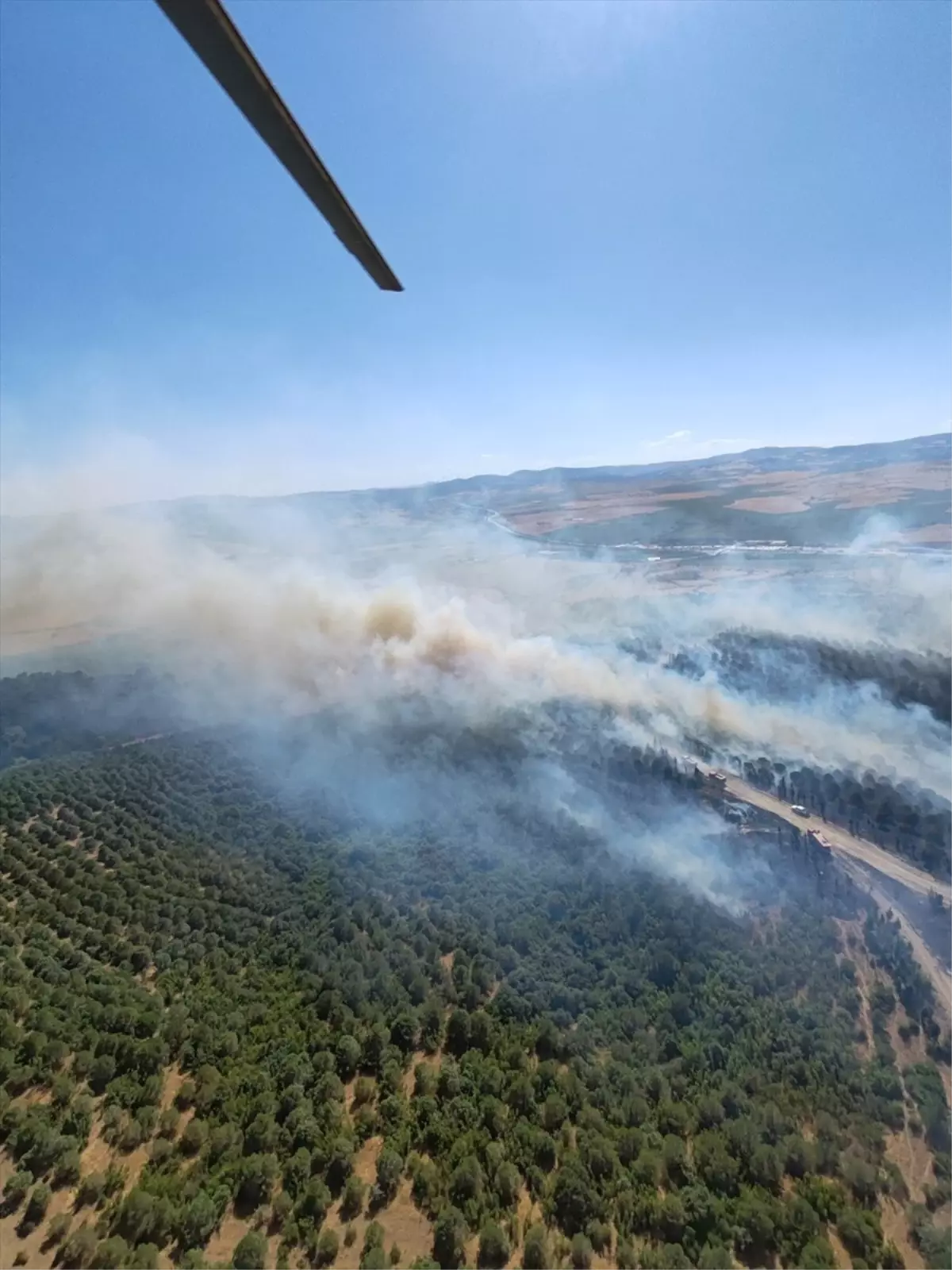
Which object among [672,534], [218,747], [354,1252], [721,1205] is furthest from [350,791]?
[672,534]

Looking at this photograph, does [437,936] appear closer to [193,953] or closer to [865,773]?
[193,953]

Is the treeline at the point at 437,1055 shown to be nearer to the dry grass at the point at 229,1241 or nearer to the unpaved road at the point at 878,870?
the dry grass at the point at 229,1241

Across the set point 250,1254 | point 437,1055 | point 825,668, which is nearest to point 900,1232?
point 437,1055

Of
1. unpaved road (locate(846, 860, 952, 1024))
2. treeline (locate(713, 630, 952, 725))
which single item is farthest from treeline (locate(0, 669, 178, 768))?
unpaved road (locate(846, 860, 952, 1024))

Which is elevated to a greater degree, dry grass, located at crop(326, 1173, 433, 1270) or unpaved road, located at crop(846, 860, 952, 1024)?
dry grass, located at crop(326, 1173, 433, 1270)

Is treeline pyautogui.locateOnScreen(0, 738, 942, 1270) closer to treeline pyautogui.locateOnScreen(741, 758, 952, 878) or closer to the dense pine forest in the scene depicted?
the dense pine forest

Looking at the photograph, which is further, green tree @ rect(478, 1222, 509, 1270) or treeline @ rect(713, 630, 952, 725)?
treeline @ rect(713, 630, 952, 725)
